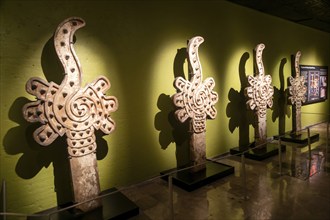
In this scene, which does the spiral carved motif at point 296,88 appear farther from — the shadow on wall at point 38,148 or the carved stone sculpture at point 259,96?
the shadow on wall at point 38,148

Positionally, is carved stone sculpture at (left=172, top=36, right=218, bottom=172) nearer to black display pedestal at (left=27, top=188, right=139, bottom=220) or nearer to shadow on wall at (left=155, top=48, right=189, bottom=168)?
shadow on wall at (left=155, top=48, right=189, bottom=168)

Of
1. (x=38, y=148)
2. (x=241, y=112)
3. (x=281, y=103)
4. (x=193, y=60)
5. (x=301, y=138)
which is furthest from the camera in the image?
(x=281, y=103)

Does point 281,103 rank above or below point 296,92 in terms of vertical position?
below

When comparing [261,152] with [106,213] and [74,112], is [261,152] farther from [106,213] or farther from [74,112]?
[74,112]

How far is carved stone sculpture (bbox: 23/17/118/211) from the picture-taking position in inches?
82.0

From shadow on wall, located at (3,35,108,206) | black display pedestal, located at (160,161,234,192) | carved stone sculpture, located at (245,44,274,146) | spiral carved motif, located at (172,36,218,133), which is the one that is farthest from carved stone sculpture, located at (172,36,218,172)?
shadow on wall, located at (3,35,108,206)

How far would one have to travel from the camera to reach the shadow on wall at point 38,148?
225cm

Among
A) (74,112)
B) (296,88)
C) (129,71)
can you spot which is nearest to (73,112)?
(74,112)

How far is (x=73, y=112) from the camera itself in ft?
7.29

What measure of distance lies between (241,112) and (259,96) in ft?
1.70

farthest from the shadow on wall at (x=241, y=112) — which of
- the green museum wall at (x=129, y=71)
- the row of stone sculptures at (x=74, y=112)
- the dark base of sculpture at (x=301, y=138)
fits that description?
the row of stone sculptures at (x=74, y=112)

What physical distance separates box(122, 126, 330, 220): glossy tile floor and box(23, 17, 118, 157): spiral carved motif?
102 cm

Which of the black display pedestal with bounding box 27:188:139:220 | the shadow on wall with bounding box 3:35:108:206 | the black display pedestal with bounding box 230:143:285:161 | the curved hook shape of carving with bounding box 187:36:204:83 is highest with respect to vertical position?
the curved hook shape of carving with bounding box 187:36:204:83

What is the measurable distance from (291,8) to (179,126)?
3382 mm
